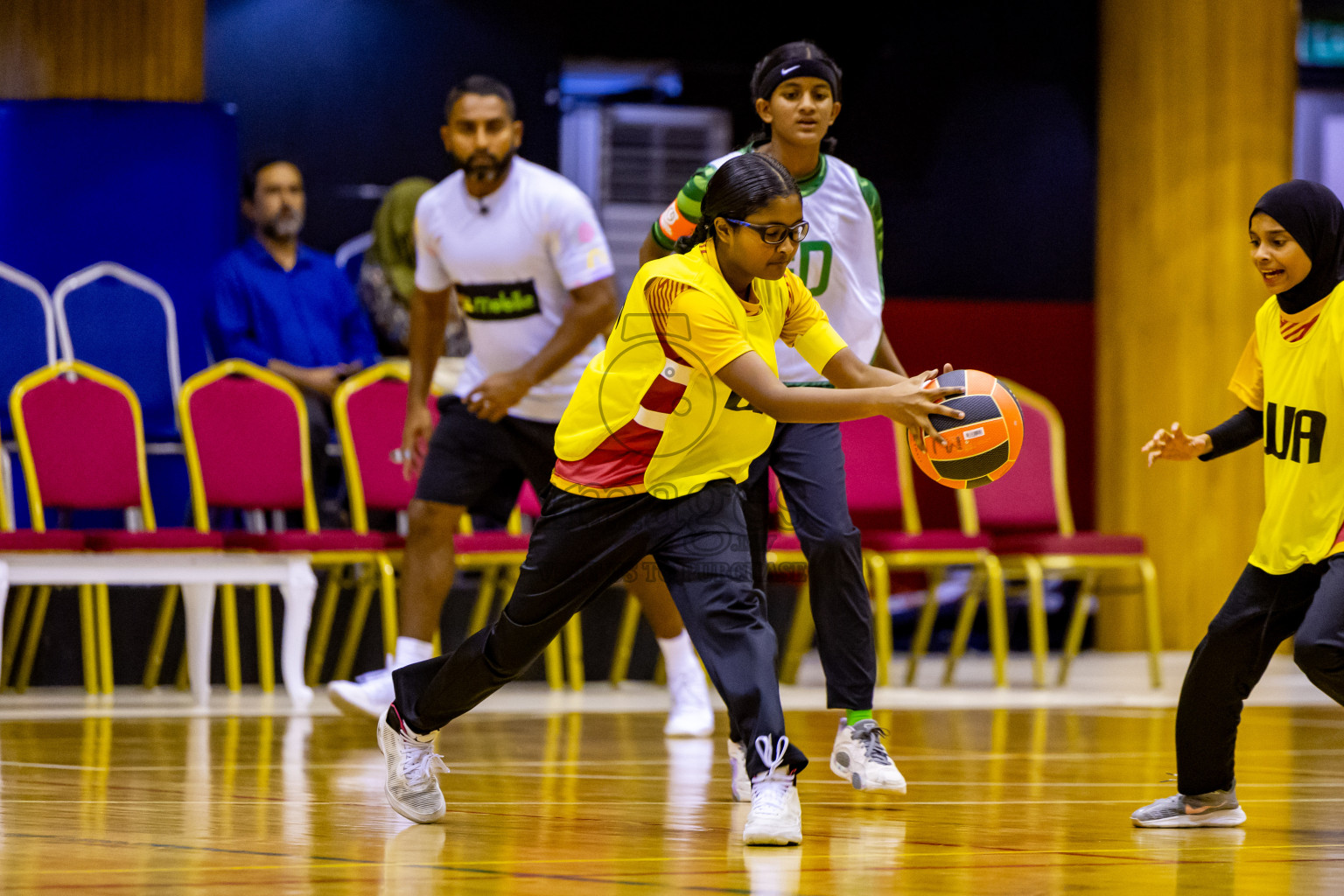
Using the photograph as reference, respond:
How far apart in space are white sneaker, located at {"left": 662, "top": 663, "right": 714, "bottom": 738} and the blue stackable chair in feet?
9.98

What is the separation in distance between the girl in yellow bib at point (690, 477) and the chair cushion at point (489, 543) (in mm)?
3003

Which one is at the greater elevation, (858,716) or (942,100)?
(942,100)

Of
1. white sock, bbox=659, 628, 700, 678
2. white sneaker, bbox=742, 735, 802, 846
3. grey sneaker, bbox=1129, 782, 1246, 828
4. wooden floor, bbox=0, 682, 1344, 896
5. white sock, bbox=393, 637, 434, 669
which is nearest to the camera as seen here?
wooden floor, bbox=0, 682, 1344, 896

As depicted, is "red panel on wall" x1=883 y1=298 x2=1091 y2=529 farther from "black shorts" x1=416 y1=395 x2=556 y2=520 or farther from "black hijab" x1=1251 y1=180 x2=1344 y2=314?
"black hijab" x1=1251 y1=180 x2=1344 y2=314

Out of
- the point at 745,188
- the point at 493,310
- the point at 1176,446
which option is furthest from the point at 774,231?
the point at 493,310

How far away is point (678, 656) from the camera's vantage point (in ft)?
17.3

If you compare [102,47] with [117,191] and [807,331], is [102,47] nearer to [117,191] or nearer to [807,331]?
[117,191]

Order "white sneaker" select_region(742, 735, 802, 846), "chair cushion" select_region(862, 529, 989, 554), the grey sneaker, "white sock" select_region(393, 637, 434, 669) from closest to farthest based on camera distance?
"white sneaker" select_region(742, 735, 802, 846) < the grey sneaker < "white sock" select_region(393, 637, 434, 669) < "chair cushion" select_region(862, 529, 989, 554)

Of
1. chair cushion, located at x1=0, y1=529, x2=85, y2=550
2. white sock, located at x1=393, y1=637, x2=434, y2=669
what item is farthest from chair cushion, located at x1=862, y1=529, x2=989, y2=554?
chair cushion, located at x1=0, y1=529, x2=85, y2=550

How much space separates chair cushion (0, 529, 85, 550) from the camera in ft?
19.4

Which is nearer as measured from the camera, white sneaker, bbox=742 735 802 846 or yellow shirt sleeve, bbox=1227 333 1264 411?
white sneaker, bbox=742 735 802 846

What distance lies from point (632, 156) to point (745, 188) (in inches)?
256

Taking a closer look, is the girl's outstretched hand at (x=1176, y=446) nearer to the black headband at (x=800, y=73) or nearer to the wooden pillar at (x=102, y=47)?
the black headband at (x=800, y=73)

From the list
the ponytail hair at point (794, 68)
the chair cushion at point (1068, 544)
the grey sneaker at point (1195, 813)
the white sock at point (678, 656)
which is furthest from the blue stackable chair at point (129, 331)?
the grey sneaker at point (1195, 813)
